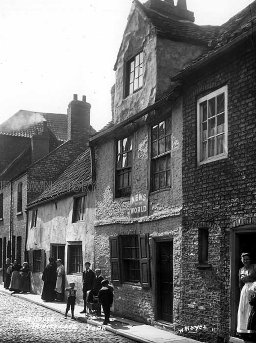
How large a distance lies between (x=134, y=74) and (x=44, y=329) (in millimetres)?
7654

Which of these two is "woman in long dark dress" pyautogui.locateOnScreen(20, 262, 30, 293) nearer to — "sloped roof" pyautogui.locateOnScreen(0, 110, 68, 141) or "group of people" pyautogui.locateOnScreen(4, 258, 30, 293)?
"group of people" pyautogui.locateOnScreen(4, 258, 30, 293)

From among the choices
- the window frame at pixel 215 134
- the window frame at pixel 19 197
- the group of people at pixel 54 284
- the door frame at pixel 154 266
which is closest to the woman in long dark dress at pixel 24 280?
the group of people at pixel 54 284

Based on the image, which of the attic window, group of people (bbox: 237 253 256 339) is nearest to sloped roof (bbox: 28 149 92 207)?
the attic window

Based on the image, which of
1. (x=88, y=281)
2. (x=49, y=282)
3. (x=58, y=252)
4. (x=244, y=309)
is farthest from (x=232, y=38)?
(x=58, y=252)

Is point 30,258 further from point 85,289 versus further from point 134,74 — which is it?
point 134,74

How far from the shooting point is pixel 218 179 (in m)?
10.3

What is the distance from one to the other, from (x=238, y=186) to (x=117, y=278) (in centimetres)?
662

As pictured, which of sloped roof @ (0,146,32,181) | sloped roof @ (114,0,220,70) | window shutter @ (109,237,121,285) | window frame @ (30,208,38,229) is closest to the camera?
sloped roof @ (114,0,220,70)

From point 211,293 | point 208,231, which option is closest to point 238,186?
point 208,231

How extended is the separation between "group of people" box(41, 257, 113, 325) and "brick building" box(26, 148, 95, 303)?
20.4 inches

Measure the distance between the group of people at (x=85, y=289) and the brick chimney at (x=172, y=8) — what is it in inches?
332

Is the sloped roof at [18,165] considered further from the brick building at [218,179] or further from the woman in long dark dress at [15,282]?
the brick building at [218,179]

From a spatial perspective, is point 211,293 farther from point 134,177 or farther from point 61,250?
point 61,250

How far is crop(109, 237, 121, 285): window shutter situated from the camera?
15055 mm
